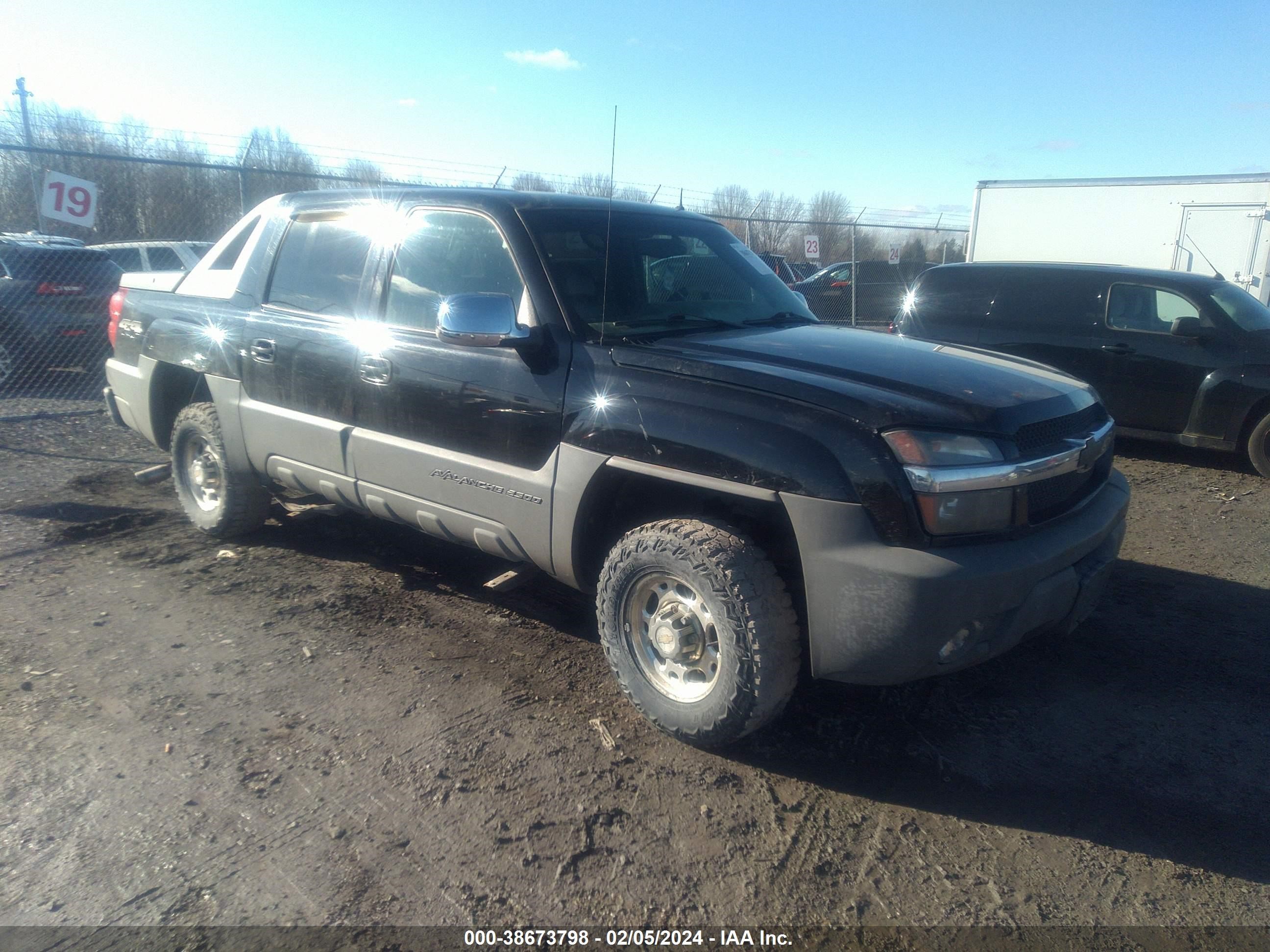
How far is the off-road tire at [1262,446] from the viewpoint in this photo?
7301mm

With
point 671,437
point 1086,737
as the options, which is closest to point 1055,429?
point 1086,737

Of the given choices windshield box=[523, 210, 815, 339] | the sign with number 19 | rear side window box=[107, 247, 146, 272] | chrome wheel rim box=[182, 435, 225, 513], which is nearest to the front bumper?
windshield box=[523, 210, 815, 339]

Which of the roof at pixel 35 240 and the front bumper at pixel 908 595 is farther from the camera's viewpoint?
the roof at pixel 35 240

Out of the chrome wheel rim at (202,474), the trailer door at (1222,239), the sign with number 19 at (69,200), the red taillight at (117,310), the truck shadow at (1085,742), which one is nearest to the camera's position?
Result: the truck shadow at (1085,742)

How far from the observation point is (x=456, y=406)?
371 centimetres

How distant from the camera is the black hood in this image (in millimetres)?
2875

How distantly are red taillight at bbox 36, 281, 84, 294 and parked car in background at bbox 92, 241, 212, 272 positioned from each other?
→ 1170mm

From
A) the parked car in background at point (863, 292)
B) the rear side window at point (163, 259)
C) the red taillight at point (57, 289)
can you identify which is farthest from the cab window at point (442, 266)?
the parked car in background at point (863, 292)

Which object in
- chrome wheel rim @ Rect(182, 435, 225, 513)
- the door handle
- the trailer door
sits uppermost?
the trailer door

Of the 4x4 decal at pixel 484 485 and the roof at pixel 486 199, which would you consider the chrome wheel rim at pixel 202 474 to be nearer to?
the roof at pixel 486 199

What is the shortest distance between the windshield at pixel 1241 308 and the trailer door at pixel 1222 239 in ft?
23.8

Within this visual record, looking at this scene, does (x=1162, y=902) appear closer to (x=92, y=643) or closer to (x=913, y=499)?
(x=913, y=499)

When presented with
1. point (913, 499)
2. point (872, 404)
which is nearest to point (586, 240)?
point (872, 404)

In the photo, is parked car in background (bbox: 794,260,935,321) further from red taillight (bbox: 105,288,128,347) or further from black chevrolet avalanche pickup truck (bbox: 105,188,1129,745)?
black chevrolet avalanche pickup truck (bbox: 105,188,1129,745)
